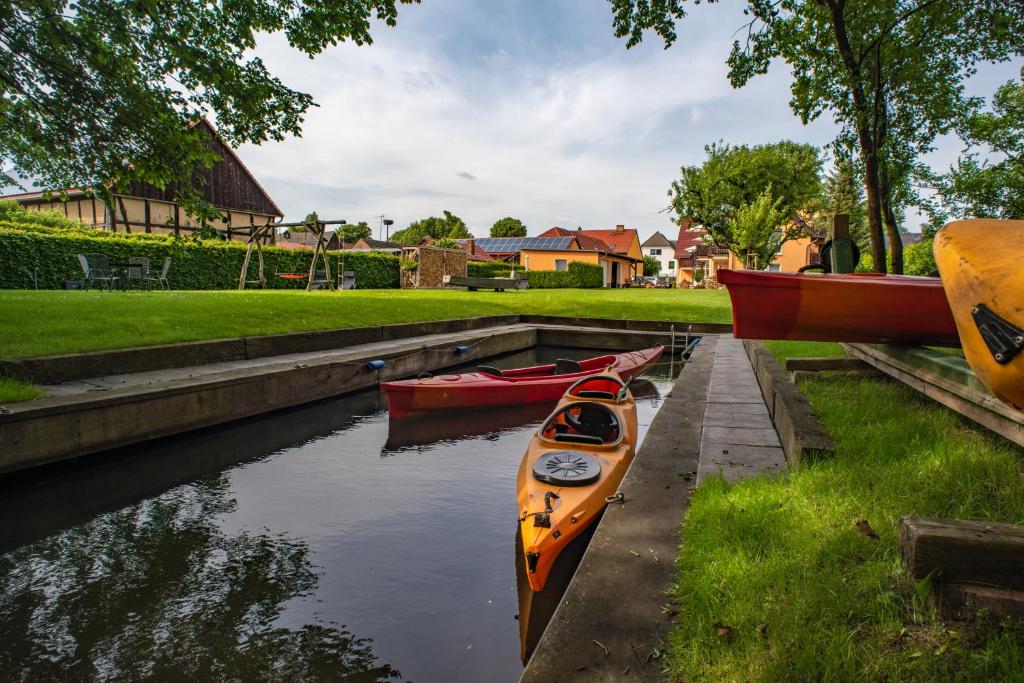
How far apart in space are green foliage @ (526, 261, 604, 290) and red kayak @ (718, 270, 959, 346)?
126 feet

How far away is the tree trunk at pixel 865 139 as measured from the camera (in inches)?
444

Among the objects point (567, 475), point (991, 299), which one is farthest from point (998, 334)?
point (567, 475)

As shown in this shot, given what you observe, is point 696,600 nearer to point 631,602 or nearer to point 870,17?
point 631,602

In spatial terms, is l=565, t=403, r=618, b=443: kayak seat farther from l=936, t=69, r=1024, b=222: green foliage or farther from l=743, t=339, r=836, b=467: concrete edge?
l=936, t=69, r=1024, b=222: green foliage

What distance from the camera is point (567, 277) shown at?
4572 centimetres

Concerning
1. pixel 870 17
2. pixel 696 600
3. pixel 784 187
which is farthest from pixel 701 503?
pixel 784 187

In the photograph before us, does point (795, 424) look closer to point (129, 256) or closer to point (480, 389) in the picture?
point (480, 389)

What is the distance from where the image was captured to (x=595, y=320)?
769 inches

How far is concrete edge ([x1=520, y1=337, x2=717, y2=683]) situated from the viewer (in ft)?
7.30

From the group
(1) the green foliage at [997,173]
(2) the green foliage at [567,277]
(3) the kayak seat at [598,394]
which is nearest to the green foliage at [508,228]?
(2) the green foliage at [567,277]

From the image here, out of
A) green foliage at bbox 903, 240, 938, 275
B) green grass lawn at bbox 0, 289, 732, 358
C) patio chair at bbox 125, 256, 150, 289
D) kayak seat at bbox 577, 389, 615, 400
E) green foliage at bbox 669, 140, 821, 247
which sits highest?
green foliage at bbox 669, 140, 821, 247

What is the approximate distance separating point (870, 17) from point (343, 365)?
1237cm

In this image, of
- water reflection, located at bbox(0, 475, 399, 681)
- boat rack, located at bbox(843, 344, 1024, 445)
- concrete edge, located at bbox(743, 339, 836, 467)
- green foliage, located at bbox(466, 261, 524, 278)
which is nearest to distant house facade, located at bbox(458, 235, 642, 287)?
green foliage, located at bbox(466, 261, 524, 278)

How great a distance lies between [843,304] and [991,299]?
8.83ft
